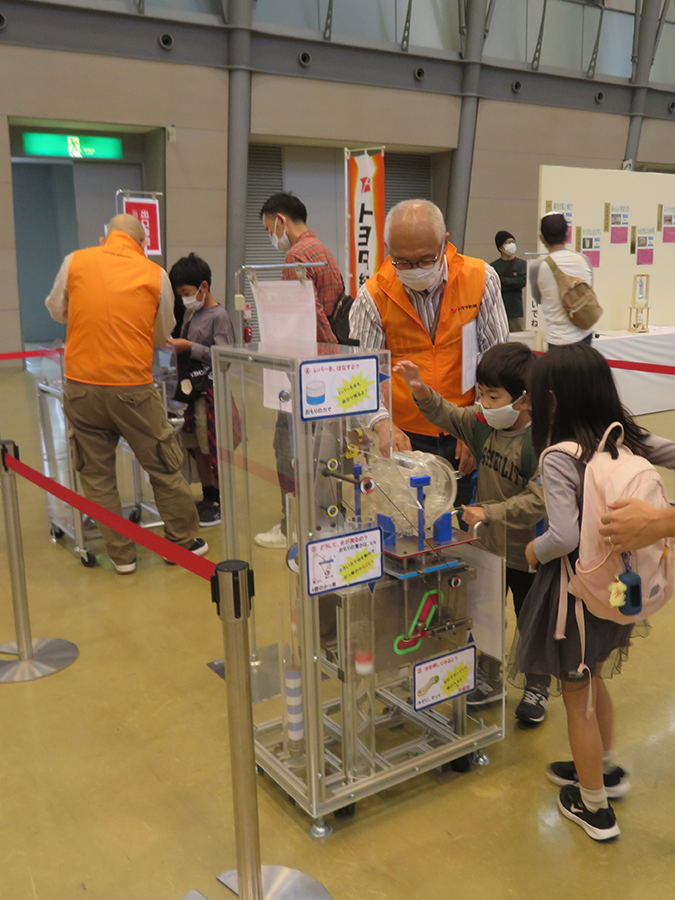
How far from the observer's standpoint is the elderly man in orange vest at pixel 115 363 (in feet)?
11.8

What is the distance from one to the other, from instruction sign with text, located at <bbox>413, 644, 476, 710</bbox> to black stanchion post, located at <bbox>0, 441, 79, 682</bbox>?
1.51m

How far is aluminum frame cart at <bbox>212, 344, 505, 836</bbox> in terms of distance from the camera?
188cm

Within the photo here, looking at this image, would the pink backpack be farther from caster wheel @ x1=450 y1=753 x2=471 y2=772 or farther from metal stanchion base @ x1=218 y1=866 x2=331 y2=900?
metal stanchion base @ x1=218 y1=866 x2=331 y2=900

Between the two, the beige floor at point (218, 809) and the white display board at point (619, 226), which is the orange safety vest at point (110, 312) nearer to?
the beige floor at point (218, 809)

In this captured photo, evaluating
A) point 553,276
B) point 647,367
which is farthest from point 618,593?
point 553,276

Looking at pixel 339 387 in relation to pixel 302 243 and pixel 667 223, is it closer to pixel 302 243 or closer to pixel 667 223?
pixel 302 243

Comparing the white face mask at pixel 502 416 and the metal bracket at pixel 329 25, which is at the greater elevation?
the metal bracket at pixel 329 25

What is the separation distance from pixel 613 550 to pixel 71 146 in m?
9.54

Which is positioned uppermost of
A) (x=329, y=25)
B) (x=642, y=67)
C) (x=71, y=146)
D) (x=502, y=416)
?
(x=642, y=67)

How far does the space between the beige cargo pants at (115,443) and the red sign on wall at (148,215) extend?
10.3 feet

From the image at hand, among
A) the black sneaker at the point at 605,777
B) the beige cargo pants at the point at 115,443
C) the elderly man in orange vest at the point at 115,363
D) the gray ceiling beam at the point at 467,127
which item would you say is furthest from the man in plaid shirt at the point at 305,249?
the gray ceiling beam at the point at 467,127

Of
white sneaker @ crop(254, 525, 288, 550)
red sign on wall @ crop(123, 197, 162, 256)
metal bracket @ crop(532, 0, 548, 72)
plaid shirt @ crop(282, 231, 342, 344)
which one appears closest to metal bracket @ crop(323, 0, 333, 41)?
metal bracket @ crop(532, 0, 548, 72)

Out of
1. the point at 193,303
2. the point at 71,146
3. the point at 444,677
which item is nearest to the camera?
the point at 444,677

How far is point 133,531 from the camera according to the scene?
2232mm
